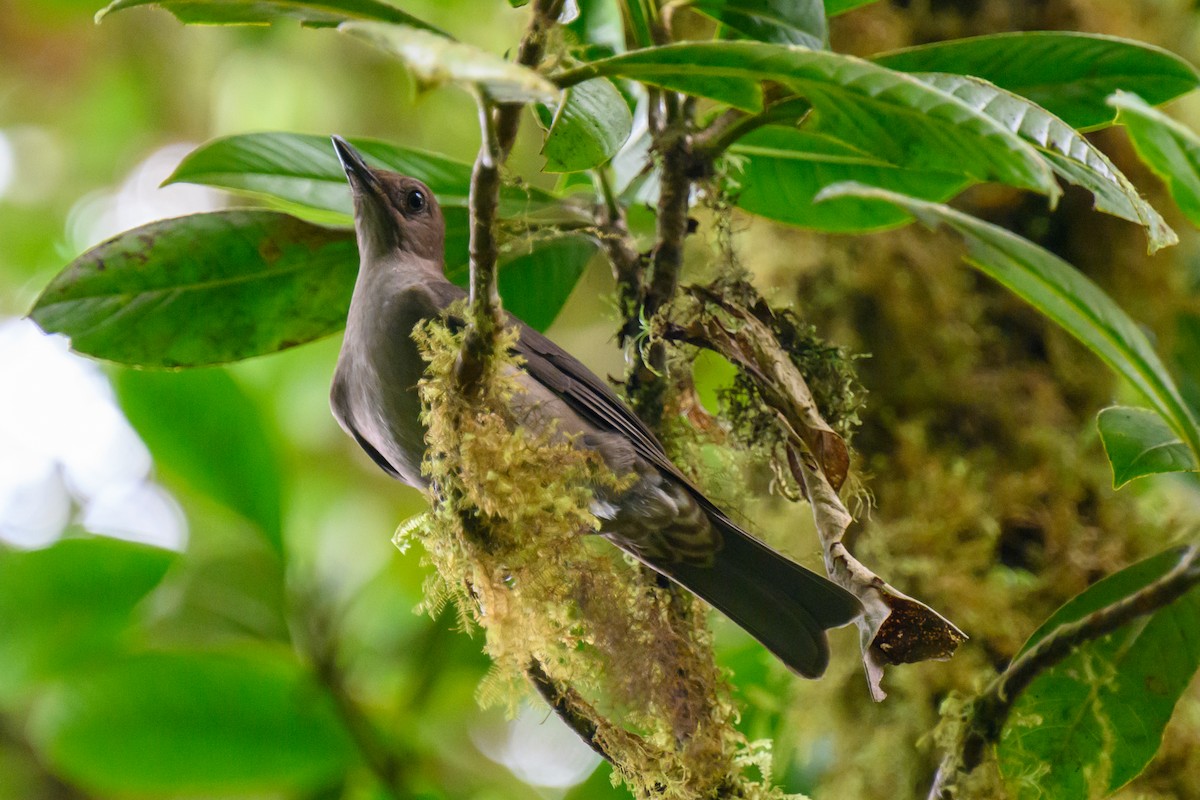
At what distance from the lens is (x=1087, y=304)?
4.70ft

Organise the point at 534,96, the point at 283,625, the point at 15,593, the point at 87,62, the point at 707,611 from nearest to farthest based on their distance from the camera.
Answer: the point at 534,96
the point at 707,611
the point at 15,593
the point at 283,625
the point at 87,62

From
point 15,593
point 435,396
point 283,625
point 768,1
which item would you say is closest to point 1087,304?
point 768,1

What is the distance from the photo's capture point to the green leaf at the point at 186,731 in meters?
2.72

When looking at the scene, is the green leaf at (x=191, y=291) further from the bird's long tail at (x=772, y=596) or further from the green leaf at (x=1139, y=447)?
the green leaf at (x=1139, y=447)

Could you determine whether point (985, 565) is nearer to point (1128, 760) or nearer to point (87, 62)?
point (1128, 760)

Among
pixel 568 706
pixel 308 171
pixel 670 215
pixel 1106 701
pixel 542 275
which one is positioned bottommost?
pixel 568 706

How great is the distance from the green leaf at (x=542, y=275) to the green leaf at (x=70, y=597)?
123 cm

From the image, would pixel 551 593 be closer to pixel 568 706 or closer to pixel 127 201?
pixel 568 706

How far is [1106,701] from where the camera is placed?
178 centimetres

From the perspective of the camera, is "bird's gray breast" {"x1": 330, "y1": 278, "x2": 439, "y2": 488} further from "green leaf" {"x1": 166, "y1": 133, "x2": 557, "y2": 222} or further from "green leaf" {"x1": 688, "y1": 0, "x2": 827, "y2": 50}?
"green leaf" {"x1": 688, "y1": 0, "x2": 827, "y2": 50}

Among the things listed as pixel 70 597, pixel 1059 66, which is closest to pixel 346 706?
pixel 70 597

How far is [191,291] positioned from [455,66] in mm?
1283

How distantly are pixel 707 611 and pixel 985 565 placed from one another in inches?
37.9

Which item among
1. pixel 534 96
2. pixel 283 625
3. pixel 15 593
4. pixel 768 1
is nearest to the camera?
pixel 534 96
